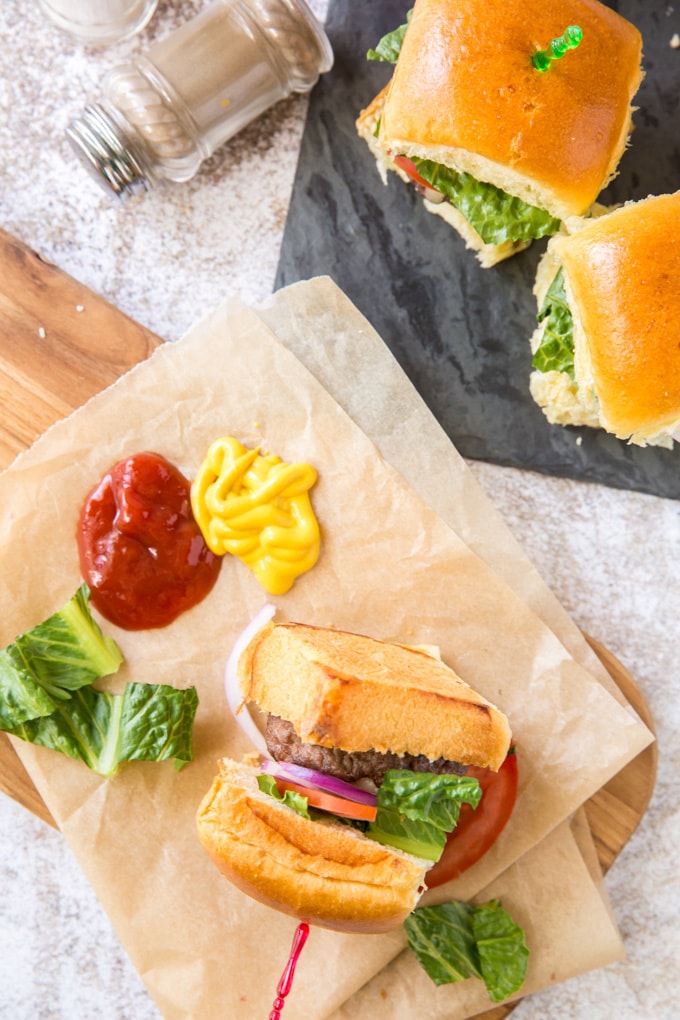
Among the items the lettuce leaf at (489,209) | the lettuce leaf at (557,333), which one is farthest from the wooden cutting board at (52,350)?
the lettuce leaf at (489,209)

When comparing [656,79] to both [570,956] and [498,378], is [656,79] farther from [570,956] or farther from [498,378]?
[570,956]

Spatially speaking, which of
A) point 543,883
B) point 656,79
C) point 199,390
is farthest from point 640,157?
point 543,883

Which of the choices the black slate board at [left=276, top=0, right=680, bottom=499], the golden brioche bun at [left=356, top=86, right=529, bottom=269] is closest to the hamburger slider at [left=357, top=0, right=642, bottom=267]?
the golden brioche bun at [left=356, top=86, right=529, bottom=269]

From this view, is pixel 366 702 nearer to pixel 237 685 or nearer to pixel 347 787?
pixel 347 787

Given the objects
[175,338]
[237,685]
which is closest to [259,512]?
[237,685]

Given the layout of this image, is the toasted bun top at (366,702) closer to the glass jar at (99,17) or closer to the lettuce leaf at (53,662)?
the lettuce leaf at (53,662)

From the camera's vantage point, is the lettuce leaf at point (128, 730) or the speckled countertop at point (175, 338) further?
the speckled countertop at point (175, 338)

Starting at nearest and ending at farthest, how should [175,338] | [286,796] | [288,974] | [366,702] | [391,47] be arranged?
1. [366,702]
2. [286,796]
3. [288,974]
4. [391,47]
5. [175,338]
